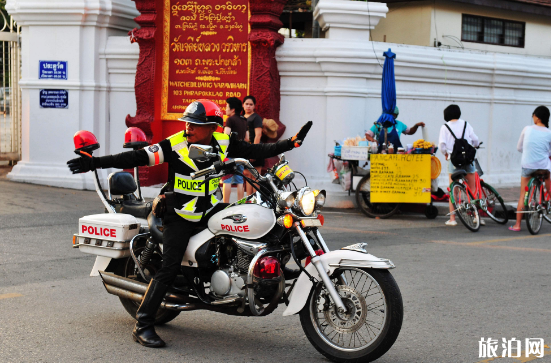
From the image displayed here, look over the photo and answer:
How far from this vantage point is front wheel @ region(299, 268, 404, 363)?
4.20m

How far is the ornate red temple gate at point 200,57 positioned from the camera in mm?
12781

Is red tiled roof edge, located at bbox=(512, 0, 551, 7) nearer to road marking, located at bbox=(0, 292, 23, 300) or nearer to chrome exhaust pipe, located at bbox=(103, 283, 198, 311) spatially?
road marking, located at bbox=(0, 292, 23, 300)

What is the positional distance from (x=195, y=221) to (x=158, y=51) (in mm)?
Result: 8960

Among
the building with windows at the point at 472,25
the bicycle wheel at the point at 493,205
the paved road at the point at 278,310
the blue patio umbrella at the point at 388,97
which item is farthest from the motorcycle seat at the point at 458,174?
the building with windows at the point at 472,25

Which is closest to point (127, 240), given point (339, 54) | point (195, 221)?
point (195, 221)

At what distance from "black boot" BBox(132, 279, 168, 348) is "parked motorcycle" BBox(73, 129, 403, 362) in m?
0.10

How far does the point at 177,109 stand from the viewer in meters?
13.4

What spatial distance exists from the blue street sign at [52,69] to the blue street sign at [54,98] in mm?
265

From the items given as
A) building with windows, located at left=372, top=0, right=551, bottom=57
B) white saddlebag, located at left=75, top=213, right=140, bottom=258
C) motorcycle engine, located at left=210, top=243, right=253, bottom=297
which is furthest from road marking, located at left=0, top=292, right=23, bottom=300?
building with windows, located at left=372, top=0, right=551, bottom=57

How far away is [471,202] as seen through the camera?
10.1 m

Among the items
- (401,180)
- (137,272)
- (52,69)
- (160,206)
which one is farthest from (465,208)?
(52,69)

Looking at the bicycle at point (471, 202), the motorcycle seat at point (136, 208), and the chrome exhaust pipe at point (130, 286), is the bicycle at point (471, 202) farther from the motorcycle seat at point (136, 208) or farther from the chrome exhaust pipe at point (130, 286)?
the chrome exhaust pipe at point (130, 286)

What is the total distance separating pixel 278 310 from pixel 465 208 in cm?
515

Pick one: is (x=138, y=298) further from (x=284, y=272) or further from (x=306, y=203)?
(x=306, y=203)
